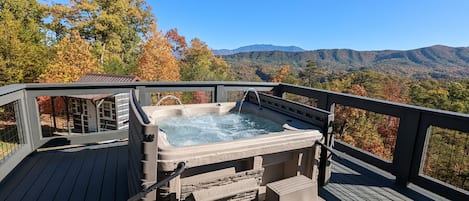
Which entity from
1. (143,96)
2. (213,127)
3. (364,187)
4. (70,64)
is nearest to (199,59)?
(70,64)

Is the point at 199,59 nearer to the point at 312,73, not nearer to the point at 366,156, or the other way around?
the point at 312,73

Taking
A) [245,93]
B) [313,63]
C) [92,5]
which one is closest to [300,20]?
[313,63]

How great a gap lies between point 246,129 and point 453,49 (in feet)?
178

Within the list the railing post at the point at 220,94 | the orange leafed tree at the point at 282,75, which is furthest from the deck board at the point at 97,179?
the orange leafed tree at the point at 282,75

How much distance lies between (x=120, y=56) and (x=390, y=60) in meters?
44.4

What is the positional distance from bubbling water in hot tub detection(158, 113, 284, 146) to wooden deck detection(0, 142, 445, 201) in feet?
2.15

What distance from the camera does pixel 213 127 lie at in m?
3.06

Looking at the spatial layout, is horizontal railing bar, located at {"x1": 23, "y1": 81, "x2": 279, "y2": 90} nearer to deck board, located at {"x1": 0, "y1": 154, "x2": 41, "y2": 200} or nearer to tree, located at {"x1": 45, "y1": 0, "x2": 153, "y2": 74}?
deck board, located at {"x1": 0, "y1": 154, "x2": 41, "y2": 200}

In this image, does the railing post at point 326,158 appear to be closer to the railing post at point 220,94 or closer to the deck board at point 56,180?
the railing post at point 220,94

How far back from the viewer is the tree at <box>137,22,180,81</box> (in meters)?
13.5

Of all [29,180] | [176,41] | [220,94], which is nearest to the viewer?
→ [29,180]

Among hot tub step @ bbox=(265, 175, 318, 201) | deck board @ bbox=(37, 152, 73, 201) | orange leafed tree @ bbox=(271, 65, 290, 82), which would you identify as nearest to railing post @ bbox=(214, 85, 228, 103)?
deck board @ bbox=(37, 152, 73, 201)

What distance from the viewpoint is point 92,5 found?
13.8m

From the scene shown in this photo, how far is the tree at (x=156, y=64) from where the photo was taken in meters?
13.5
